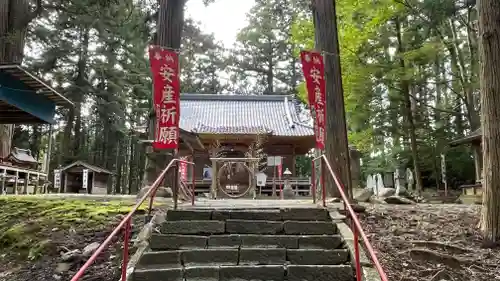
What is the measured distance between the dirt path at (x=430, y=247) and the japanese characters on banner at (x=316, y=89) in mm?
1500

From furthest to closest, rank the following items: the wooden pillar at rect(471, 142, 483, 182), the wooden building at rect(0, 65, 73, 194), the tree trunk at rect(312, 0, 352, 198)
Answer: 1. the wooden pillar at rect(471, 142, 483, 182)
2. the wooden building at rect(0, 65, 73, 194)
3. the tree trunk at rect(312, 0, 352, 198)

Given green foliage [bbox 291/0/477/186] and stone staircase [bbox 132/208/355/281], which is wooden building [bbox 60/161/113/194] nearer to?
green foliage [bbox 291/0/477/186]

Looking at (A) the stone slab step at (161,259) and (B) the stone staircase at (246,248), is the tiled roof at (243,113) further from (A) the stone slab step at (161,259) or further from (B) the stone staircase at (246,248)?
(A) the stone slab step at (161,259)

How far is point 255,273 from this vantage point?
404 centimetres

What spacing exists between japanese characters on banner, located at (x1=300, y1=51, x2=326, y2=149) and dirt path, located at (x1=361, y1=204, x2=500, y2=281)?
1.50 m

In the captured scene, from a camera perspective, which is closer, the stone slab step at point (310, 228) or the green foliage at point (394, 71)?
the stone slab step at point (310, 228)

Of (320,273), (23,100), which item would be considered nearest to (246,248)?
(320,273)

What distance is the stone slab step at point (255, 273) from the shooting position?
3.97m

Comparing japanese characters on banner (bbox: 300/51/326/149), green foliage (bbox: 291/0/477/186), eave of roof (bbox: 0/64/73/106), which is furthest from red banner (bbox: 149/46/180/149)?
green foliage (bbox: 291/0/477/186)

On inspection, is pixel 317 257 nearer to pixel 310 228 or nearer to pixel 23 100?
pixel 310 228

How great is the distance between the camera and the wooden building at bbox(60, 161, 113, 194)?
22312mm

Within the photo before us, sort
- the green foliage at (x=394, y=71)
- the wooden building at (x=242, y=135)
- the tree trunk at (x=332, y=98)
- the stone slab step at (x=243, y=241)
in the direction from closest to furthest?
the stone slab step at (x=243, y=241), the tree trunk at (x=332, y=98), the green foliage at (x=394, y=71), the wooden building at (x=242, y=135)

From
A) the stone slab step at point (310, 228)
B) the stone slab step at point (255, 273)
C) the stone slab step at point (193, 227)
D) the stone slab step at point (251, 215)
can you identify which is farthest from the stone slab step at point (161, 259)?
the stone slab step at point (310, 228)

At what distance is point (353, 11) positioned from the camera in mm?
12984
